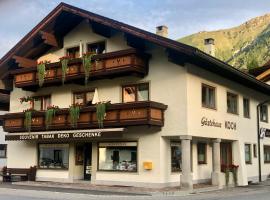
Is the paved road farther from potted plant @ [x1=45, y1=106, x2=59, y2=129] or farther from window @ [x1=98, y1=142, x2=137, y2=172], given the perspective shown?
potted plant @ [x1=45, y1=106, x2=59, y2=129]

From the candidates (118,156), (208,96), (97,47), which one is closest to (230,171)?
(208,96)

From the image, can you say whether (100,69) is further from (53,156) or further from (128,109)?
(53,156)

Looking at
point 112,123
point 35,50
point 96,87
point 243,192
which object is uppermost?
point 35,50

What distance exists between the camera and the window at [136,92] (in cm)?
2620

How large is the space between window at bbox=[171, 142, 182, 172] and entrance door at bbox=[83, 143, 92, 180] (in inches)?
195

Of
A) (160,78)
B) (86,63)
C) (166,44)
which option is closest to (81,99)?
(86,63)

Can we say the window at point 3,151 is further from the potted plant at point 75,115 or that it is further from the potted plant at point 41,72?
the potted plant at point 75,115

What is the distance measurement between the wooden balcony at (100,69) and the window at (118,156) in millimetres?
3637

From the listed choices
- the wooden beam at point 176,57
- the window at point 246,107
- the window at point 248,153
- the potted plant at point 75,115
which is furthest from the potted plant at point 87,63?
the window at point 248,153

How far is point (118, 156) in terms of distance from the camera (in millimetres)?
26594

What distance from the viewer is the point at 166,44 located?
23781 millimetres

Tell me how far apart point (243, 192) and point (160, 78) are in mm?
6901

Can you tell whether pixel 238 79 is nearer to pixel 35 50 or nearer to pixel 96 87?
pixel 96 87

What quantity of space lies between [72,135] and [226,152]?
32.1ft
